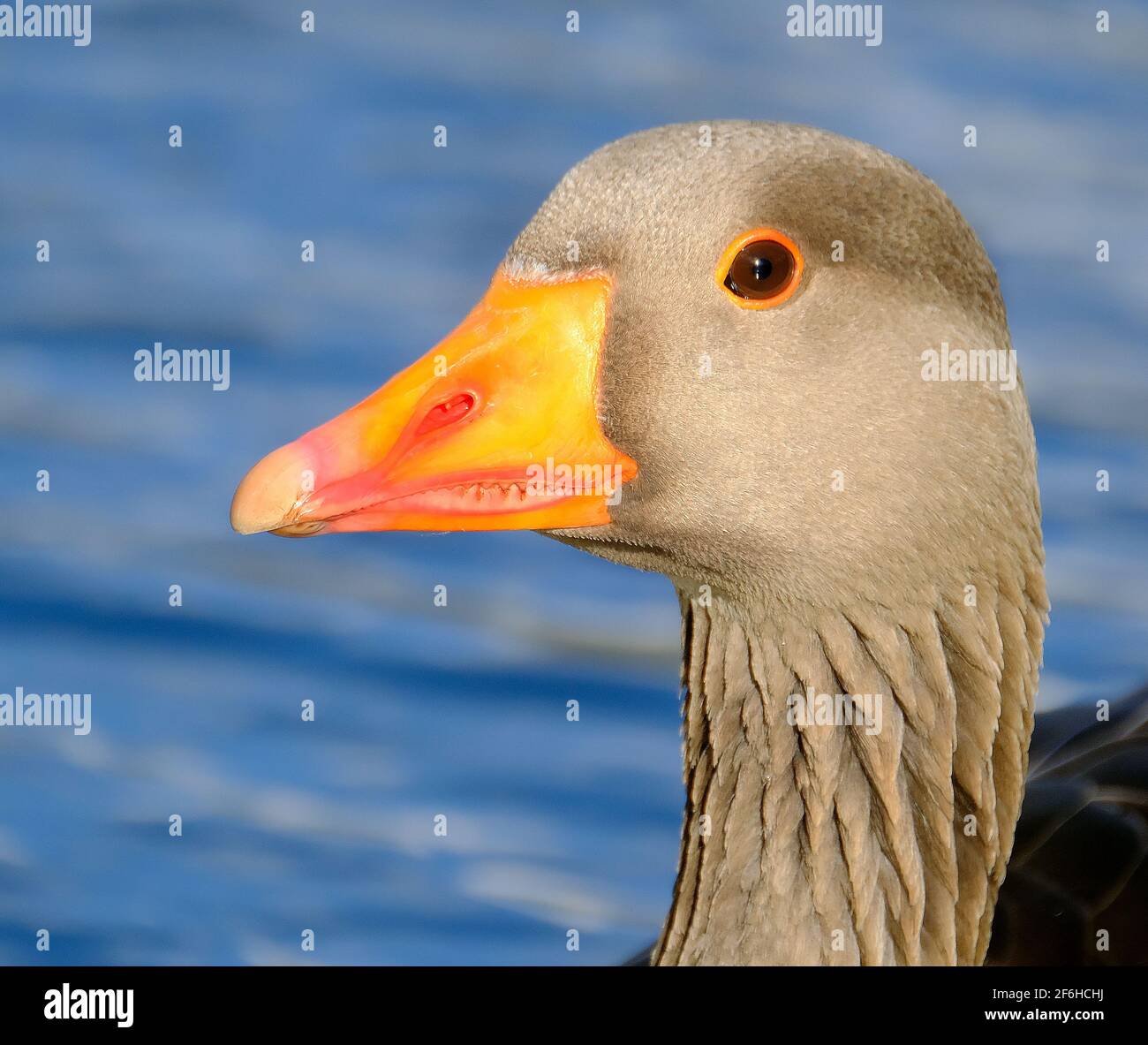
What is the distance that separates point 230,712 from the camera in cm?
754

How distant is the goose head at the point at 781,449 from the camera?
11.9ft

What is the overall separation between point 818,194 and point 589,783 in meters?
4.08

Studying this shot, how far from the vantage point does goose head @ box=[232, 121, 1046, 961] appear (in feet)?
11.9
